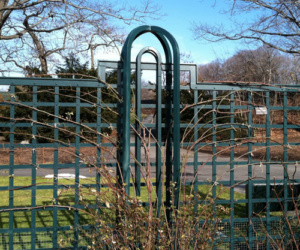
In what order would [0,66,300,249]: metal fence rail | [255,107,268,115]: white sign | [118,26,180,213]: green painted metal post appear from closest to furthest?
[118,26,180,213]: green painted metal post < [0,66,300,249]: metal fence rail < [255,107,268,115]: white sign

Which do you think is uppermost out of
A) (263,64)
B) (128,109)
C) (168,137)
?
(263,64)

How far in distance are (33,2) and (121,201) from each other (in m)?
14.8

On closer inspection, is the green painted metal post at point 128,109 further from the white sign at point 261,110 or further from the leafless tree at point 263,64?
the leafless tree at point 263,64

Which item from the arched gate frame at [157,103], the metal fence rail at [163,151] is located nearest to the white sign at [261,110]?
the metal fence rail at [163,151]

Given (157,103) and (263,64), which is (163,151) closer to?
(157,103)

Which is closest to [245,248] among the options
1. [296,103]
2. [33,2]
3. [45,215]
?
[296,103]

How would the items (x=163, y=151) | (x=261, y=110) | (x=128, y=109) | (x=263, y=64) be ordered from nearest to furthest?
(x=128, y=109), (x=163, y=151), (x=261, y=110), (x=263, y=64)

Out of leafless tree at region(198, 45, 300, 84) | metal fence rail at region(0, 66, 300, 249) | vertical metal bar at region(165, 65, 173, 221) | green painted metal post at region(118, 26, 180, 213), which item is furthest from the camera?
leafless tree at region(198, 45, 300, 84)

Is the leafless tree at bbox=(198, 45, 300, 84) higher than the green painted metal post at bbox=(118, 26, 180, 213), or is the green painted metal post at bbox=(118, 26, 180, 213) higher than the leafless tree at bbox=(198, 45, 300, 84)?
the leafless tree at bbox=(198, 45, 300, 84)

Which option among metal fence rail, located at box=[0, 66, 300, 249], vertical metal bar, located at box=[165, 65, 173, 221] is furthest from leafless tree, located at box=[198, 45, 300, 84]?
vertical metal bar, located at box=[165, 65, 173, 221]

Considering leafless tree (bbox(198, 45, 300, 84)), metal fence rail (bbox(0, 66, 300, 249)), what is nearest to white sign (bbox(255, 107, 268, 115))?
metal fence rail (bbox(0, 66, 300, 249))

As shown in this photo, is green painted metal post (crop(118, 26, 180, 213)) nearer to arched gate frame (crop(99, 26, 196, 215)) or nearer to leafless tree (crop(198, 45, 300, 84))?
arched gate frame (crop(99, 26, 196, 215))

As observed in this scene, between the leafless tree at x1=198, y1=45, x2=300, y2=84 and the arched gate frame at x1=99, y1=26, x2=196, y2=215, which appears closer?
the arched gate frame at x1=99, y1=26, x2=196, y2=215

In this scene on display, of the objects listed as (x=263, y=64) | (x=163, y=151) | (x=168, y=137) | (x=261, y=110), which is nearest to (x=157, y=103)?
(x=168, y=137)
